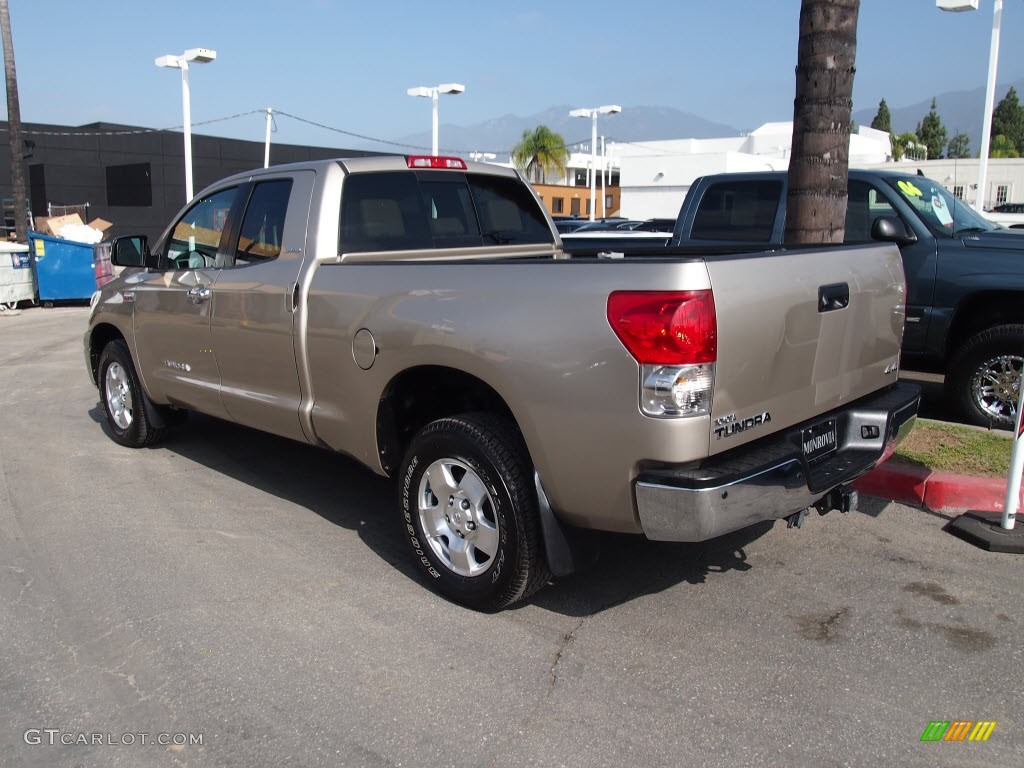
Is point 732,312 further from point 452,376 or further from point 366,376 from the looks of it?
point 366,376

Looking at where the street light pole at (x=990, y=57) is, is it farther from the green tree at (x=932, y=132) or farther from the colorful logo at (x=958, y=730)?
the green tree at (x=932, y=132)

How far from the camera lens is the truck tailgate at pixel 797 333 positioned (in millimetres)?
3172

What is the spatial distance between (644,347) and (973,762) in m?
1.72

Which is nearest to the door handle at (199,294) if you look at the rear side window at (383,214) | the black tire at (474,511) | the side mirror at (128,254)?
the side mirror at (128,254)

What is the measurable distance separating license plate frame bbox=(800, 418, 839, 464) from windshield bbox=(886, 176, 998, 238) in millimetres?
3988

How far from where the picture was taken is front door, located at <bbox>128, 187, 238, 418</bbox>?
212 inches

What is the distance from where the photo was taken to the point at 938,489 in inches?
202

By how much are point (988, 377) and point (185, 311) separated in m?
5.74

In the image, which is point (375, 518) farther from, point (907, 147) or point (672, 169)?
point (907, 147)

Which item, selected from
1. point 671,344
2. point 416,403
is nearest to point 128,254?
point 416,403

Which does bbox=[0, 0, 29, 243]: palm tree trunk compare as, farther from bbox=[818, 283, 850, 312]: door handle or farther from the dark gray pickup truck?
bbox=[818, 283, 850, 312]: door handle

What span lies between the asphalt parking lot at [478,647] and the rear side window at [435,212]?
166cm

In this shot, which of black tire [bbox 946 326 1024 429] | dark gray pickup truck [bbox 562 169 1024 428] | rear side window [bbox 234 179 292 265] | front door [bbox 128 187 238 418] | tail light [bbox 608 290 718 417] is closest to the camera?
tail light [bbox 608 290 718 417]

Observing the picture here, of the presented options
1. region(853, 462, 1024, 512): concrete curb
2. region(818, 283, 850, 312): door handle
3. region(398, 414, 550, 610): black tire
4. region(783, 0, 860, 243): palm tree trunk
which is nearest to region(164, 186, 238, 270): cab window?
region(398, 414, 550, 610): black tire
